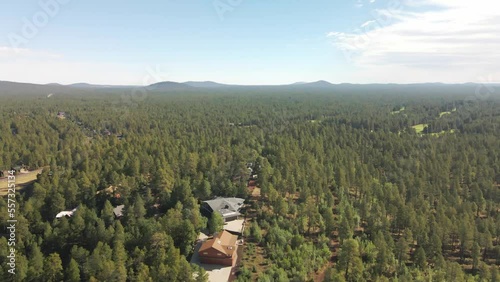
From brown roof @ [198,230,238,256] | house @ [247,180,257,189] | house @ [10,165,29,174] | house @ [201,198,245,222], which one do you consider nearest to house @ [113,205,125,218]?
house @ [201,198,245,222]

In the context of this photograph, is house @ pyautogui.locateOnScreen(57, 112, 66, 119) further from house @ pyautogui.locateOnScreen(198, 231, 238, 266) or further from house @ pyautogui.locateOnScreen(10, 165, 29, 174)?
house @ pyautogui.locateOnScreen(198, 231, 238, 266)

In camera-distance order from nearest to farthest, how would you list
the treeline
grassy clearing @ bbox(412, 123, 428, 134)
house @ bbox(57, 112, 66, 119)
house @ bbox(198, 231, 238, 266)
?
the treeline
house @ bbox(198, 231, 238, 266)
grassy clearing @ bbox(412, 123, 428, 134)
house @ bbox(57, 112, 66, 119)

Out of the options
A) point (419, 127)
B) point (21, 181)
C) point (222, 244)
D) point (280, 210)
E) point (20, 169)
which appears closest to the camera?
point (222, 244)

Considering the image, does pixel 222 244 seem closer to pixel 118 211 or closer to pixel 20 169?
pixel 118 211

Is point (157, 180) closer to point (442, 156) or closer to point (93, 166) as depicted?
point (93, 166)

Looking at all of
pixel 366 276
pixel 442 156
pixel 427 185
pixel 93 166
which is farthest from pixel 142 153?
pixel 442 156

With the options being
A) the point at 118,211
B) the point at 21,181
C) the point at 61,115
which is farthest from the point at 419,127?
the point at 61,115

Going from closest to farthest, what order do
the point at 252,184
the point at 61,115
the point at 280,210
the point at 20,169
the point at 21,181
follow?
1. the point at 280,210
2. the point at 252,184
3. the point at 21,181
4. the point at 20,169
5. the point at 61,115
